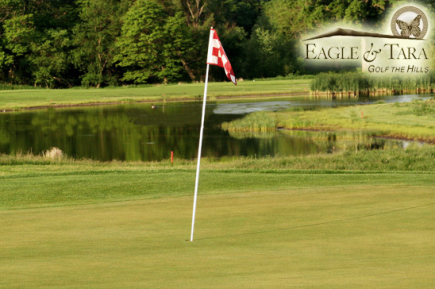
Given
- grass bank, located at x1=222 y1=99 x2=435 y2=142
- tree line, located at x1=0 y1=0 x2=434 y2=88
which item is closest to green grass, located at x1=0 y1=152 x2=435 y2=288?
grass bank, located at x1=222 y1=99 x2=435 y2=142

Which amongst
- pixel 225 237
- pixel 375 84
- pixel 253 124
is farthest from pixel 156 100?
pixel 225 237

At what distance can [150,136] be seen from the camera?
42.3 m

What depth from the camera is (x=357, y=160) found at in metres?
25.1

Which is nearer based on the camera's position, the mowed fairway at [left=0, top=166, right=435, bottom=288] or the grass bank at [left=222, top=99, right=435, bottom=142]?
the mowed fairway at [left=0, top=166, right=435, bottom=288]

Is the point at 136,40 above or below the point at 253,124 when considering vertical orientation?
above

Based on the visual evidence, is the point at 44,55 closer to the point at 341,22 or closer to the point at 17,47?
the point at 17,47

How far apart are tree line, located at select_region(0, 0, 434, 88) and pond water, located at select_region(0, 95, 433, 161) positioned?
32.0 metres

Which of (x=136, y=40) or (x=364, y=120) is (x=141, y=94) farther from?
(x=364, y=120)

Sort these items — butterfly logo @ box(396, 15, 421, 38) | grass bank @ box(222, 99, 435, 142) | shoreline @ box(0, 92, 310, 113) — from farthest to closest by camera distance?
butterfly logo @ box(396, 15, 421, 38) < shoreline @ box(0, 92, 310, 113) < grass bank @ box(222, 99, 435, 142)

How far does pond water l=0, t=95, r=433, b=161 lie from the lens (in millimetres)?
34344

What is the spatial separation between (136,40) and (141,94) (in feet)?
53.4

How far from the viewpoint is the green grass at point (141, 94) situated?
7331cm

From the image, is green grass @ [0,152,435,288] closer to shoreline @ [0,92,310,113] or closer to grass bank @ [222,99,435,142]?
grass bank @ [222,99,435,142]

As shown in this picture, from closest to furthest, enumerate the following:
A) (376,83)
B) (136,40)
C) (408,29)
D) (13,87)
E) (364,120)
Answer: (364,120) < (376,83) < (408,29) < (13,87) < (136,40)
